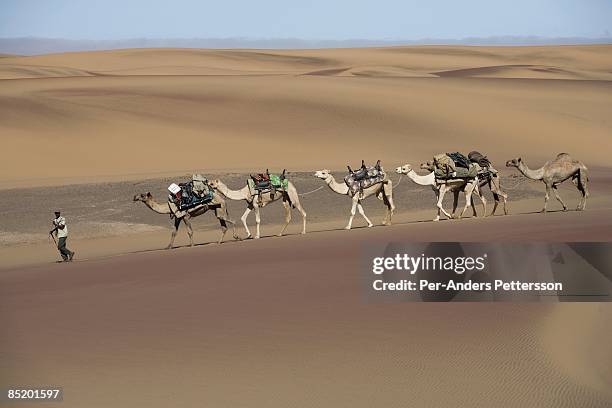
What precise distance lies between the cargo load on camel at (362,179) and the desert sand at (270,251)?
34.8 inches

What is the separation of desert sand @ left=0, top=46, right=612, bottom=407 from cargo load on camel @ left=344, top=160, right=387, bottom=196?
0.89 metres

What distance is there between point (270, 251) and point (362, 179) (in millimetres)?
3701

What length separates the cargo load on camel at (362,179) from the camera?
21844mm

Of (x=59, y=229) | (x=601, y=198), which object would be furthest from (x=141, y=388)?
(x=601, y=198)

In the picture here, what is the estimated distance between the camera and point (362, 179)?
71.8 ft

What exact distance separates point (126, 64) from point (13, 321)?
272ft

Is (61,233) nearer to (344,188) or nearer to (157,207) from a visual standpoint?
(157,207)

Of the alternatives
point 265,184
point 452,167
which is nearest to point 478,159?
point 452,167

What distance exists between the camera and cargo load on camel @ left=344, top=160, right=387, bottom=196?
21844mm

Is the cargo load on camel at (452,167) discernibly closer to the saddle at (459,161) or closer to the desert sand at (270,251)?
the saddle at (459,161)

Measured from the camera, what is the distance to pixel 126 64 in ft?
310

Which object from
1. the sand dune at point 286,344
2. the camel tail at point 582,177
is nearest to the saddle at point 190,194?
the sand dune at point 286,344

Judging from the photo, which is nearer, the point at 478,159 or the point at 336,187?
the point at 336,187

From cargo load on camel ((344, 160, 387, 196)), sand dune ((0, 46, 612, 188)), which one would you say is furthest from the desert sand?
cargo load on camel ((344, 160, 387, 196))
